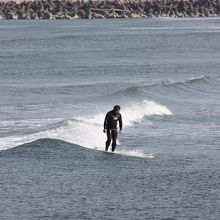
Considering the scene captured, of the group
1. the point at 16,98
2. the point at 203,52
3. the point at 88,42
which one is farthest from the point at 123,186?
the point at 88,42

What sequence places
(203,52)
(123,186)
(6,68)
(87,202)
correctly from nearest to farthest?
(87,202) < (123,186) < (6,68) < (203,52)

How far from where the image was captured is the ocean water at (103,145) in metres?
19.1

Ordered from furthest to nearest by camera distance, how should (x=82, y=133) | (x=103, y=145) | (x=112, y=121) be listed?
(x=82, y=133) < (x=103, y=145) < (x=112, y=121)

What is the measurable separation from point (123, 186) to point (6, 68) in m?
44.7

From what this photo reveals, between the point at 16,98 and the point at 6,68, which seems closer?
the point at 16,98

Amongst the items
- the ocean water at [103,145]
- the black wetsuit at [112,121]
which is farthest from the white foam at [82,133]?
the black wetsuit at [112,121]

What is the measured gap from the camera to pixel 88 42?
349 ft

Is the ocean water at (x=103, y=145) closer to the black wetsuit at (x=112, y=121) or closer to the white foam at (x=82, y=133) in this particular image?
the white foam at (x=82, y=133)

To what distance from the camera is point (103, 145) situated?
27938 mm

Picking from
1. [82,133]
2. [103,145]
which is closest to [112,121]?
[103,145]

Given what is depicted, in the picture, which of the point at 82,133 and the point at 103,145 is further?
the point at 82,133

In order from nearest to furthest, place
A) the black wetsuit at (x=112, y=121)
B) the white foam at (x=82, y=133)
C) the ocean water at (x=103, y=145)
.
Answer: the ocean water at (x=103, y=145) < the black wetsuit at (x=112, y=121) < the white foam at (x=82, y=133)

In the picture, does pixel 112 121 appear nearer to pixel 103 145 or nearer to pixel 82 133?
pixel 103 145

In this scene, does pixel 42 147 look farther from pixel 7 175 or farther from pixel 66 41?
pixel 66 41
